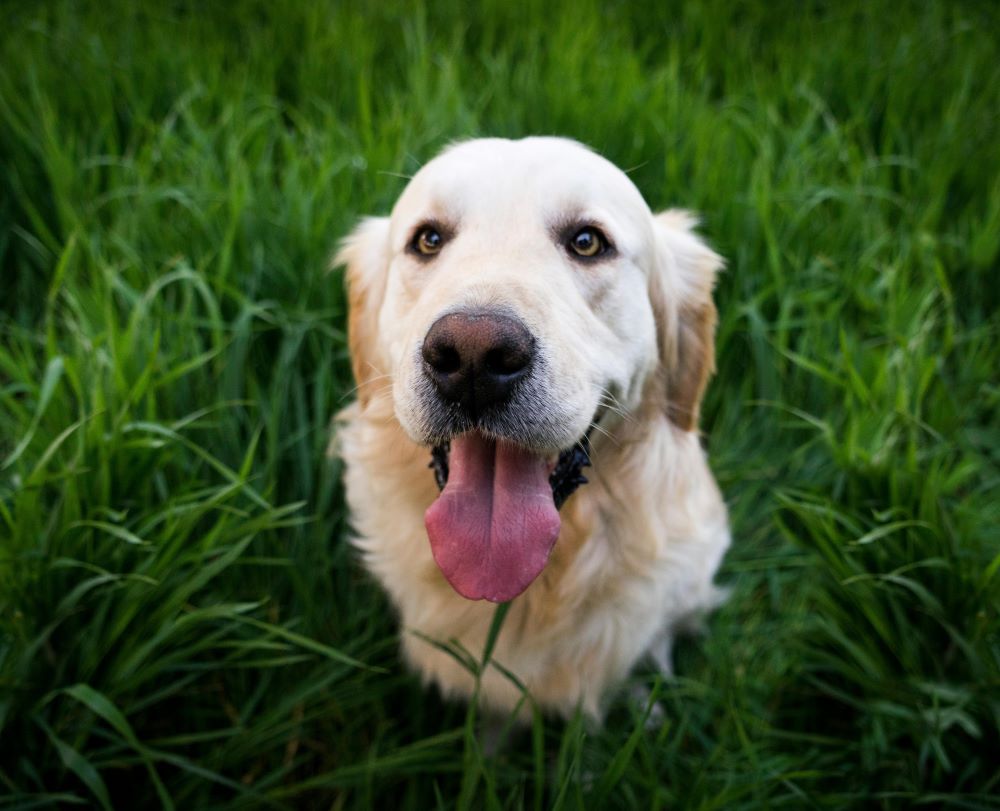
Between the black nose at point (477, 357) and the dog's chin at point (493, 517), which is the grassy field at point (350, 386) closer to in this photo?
the dog's chin at point (493, 517)

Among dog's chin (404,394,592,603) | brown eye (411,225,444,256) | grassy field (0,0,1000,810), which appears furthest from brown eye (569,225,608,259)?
grassy field (0,0,1000,810)

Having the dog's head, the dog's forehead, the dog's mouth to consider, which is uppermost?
the dog's forehead

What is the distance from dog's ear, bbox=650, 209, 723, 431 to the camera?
2.06 meters

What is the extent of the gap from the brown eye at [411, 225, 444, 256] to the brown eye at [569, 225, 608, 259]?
0.31m

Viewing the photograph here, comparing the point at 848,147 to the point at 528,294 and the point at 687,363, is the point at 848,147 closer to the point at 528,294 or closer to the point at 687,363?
the point at 687,363

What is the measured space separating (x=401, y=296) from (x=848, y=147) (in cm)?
242

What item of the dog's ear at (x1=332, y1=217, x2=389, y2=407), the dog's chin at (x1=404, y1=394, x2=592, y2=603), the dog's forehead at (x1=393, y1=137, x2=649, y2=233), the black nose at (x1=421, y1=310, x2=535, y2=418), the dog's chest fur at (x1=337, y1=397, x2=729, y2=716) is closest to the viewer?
the black nose at (x1=421, y1=310, x2=535, y2=418)

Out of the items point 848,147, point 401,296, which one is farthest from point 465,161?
point 848,147

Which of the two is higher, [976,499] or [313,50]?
[313,50]

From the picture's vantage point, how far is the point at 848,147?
3.35 m

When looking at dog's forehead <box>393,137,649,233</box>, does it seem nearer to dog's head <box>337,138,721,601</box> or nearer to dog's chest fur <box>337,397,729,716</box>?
dog's head <box>337,138,721,601</box>

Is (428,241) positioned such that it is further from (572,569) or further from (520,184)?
(572,569)

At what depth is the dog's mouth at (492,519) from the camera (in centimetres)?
162

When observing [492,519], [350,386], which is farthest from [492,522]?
[350,386]
